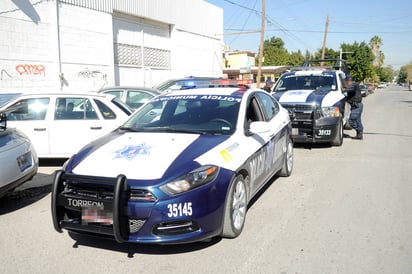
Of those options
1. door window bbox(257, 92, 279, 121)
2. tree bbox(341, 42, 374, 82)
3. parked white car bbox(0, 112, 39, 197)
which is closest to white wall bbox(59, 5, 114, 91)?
parked white car bbox(0, 112, 39, 197)

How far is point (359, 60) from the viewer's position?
2404 inches

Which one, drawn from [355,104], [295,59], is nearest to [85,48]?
[355,104]

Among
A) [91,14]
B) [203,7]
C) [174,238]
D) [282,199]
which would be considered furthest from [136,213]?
[203,7]

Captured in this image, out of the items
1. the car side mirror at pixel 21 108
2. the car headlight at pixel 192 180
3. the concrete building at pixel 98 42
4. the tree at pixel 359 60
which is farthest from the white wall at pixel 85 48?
the tree at pixel 359 60

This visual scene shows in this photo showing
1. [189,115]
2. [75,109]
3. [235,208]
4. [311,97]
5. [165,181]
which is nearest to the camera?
[165,181]

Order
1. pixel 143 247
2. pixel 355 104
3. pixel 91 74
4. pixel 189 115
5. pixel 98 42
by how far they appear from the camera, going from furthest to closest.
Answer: pixel 98 42 → pixel 91 74 → pixel 355 104 → pixel 189 115 → pixel 143 247

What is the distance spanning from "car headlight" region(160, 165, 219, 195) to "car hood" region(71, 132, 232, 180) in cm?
6

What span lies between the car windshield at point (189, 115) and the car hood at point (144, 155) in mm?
279

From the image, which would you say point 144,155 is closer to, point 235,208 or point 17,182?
point 235,208

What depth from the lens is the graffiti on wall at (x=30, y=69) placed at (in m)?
14.3

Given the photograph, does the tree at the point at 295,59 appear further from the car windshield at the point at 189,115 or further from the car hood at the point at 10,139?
the car hood at the point at 10,139

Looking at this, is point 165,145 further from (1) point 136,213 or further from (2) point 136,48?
(2) point 136,48

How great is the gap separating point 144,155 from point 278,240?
1.67 meters

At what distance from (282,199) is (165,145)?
226 cm
